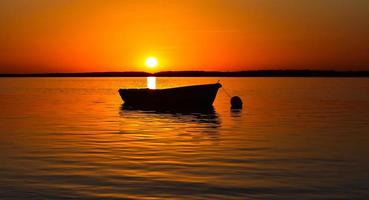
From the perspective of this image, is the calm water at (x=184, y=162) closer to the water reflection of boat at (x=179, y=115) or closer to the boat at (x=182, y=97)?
the water reflection of boat at (x=179, y=115)

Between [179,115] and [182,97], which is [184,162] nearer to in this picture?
[179,115]

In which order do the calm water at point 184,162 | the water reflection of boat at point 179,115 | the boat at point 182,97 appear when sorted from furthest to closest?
the boat at point 182,97, the water reflection of boat at point 179,115, the calm water at point 184,162

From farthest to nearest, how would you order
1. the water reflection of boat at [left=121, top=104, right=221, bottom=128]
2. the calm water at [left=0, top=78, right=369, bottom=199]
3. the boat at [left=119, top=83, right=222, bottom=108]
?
the boat at [left=119, top=83, right=222, bottom=108], the water reflection of boat at [left=121, top=104, right=221, bottom=128], the calm water at [left=0, top=78, right=369, bottom=199]

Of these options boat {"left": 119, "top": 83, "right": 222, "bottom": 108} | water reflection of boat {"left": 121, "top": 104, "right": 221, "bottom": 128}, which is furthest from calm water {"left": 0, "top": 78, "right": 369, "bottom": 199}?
boat {"left": 119, "top": 83, "right": 222, "bottom": 108}

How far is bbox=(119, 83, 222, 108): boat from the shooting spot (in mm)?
50656

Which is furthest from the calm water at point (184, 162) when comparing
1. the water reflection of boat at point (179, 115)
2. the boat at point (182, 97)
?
the boat at point (182, 97)

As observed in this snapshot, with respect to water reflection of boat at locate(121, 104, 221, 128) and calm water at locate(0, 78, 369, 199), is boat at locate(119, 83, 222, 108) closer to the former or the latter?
water reflection of boat at locate(121, 104, 221, 128)

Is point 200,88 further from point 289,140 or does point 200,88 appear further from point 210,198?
point 210,198

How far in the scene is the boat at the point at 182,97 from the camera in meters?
50.7

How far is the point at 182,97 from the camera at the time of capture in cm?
5106

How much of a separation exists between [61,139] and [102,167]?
29.7ft

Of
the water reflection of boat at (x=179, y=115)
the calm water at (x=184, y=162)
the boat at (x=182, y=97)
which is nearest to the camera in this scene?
the calm water at (x=184, y=162)

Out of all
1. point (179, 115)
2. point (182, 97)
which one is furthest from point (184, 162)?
point (182, 97)

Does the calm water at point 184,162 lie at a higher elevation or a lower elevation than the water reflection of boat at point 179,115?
lower
